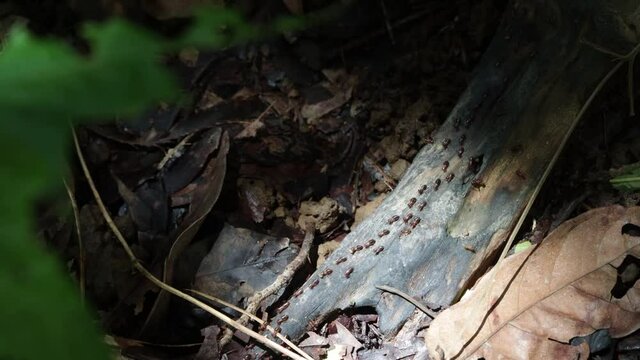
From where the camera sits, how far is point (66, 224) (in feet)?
8.80

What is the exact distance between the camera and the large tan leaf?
6.56 feet

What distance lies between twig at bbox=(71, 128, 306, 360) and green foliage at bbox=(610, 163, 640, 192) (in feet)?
4.55

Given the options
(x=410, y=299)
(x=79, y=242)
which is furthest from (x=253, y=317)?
(x=79, y=242)

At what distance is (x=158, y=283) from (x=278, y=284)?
492mm

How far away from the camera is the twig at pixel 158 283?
218 cm

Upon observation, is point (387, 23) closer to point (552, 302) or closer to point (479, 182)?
point (479, 182)

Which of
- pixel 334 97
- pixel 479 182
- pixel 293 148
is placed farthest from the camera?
pixel 334 97

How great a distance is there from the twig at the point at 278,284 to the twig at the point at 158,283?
6cm

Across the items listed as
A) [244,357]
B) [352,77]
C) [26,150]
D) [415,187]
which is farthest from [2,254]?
[352,77]

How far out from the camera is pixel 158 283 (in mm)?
2414

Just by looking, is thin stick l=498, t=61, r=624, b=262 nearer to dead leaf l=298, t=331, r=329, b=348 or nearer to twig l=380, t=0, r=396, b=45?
dead leaf l=298, t=331, r=329, b=348

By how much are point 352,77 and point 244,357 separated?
65.8 inches

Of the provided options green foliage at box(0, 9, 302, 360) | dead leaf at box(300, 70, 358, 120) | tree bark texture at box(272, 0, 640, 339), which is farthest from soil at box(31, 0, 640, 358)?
green foliage at box(0, 9, 302, 360)

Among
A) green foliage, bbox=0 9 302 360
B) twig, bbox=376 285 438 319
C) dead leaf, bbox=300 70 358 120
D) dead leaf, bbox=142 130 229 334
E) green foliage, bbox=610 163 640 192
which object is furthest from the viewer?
dead leaf, bbox=300 70 358 120
